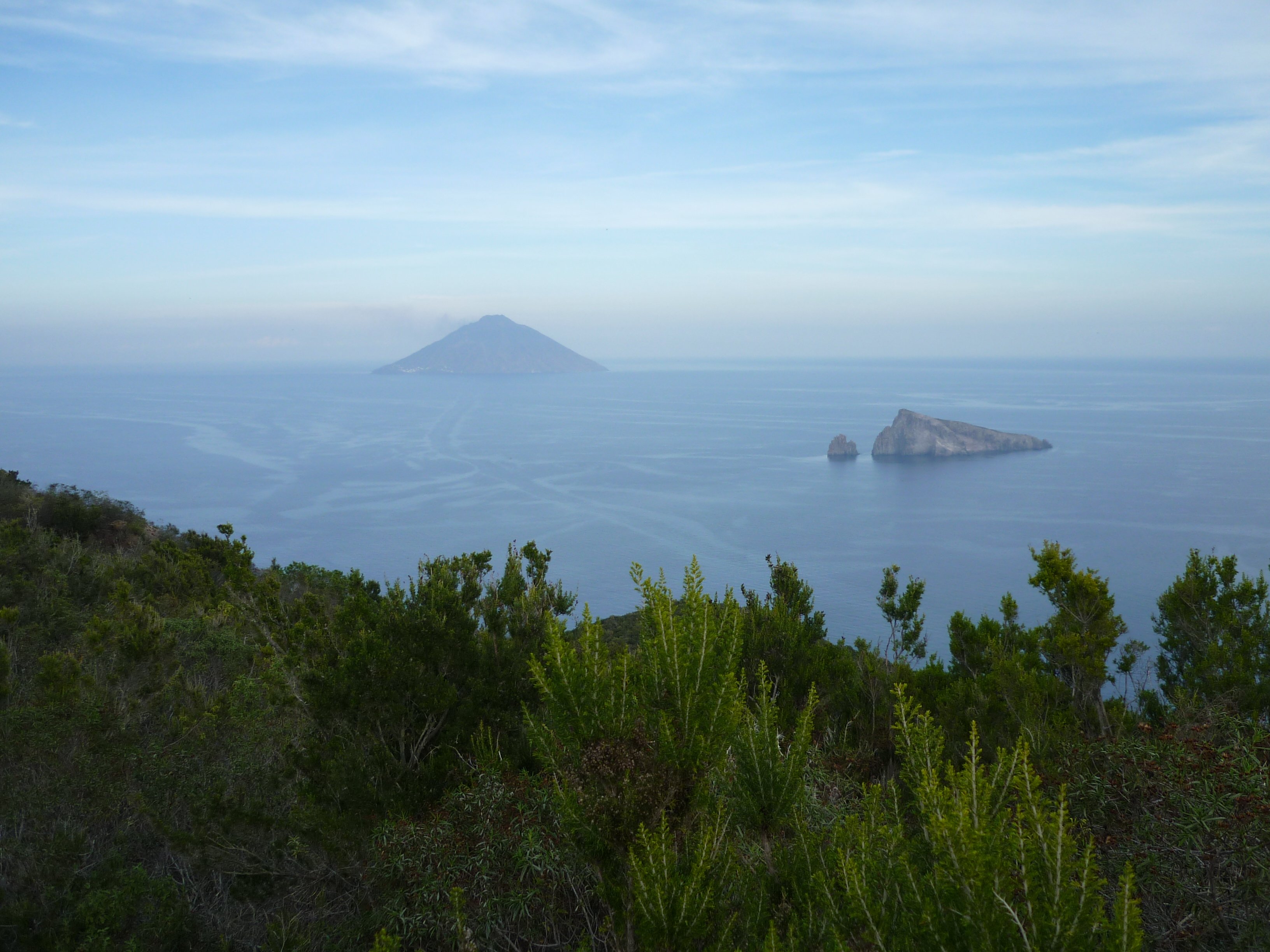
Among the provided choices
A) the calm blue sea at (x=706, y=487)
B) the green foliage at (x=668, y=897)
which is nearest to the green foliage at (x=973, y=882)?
the green foliage at (x=668, y=897)

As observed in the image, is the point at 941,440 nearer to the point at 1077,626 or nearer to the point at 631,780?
the point at 1077,626

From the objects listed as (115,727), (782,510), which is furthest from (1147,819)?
(782,510)

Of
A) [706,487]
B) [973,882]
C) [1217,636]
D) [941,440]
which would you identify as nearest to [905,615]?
[1217,636]

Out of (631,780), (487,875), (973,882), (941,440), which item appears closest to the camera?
(973,882)

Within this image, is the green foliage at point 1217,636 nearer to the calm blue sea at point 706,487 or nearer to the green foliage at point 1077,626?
the green foliage at point 1077,626

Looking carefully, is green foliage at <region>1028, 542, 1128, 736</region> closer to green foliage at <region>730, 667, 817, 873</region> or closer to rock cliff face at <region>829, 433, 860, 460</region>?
green foliage at <region>730, 667, 817, 873</region>

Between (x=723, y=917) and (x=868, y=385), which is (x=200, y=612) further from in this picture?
(x=868, y=385)
